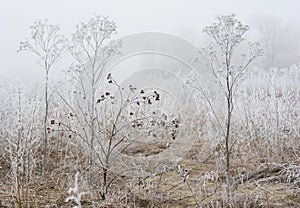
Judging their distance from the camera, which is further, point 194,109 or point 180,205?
point 194,109

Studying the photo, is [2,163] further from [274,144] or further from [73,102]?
[274,144]

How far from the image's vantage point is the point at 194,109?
5.02 metres

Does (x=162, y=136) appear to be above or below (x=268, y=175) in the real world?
above

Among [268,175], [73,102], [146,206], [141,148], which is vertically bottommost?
[146,206]

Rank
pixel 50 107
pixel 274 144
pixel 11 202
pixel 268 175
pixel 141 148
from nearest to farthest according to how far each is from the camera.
→ 1. pixel 11 202
2. pixel 268 175
3. pixel 274 144
4. pixel 141 148
5. pixel 50 107

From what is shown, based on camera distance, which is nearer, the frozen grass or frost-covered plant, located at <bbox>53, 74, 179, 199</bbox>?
the frozen grass

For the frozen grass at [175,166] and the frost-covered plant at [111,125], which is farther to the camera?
the frost-covered plant at [111,125]

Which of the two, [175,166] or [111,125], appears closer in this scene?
[175,166]

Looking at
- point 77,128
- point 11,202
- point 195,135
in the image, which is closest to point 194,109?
point 195,135

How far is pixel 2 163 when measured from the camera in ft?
11.5

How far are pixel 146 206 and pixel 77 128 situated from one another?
1769 mm

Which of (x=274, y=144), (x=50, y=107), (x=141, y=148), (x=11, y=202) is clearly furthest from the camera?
(x=50, y=107)

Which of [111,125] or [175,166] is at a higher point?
[111,125]

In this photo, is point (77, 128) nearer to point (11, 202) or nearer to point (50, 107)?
point (50, 107)
